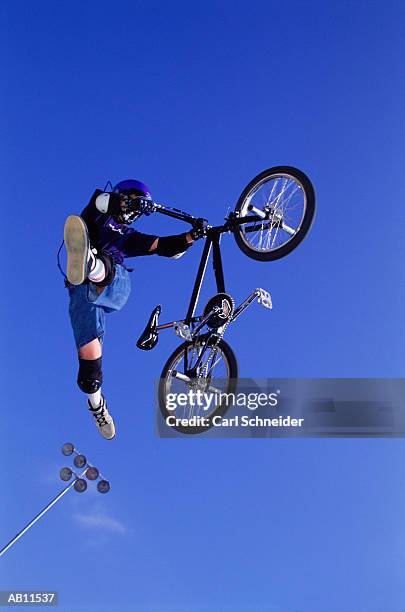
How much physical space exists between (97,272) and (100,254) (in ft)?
0.81

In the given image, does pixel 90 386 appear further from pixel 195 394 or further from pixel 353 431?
pixel 353 431

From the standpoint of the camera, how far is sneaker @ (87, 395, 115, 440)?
25.0 ft

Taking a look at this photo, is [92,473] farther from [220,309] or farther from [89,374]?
[220,309]

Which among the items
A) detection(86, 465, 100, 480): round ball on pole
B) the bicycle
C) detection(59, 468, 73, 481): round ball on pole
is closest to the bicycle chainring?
the bicycle

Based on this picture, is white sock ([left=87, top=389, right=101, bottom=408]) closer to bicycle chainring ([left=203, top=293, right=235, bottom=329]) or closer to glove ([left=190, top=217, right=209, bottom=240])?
bicycle chainring ([left=203, top=293, right=235, bottom=329])

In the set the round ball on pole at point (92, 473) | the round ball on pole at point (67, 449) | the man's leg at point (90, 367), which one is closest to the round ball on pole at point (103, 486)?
the round ball on pole at point (92, 473)

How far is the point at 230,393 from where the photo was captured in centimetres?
675

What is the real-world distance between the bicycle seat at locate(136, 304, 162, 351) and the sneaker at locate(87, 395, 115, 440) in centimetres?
105

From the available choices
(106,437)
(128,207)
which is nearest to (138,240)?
(128,207)

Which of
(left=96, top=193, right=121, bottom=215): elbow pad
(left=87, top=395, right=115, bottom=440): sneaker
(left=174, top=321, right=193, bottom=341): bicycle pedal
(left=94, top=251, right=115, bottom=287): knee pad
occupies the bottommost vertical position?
(left=87, top=395, right=115, bottom=440): sneaker

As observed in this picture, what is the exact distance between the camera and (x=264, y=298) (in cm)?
691

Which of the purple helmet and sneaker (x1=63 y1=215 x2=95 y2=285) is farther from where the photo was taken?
the purple helmet

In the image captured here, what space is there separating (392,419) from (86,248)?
5281 millimetres

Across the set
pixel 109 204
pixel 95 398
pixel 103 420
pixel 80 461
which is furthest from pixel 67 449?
pixel 109 204
